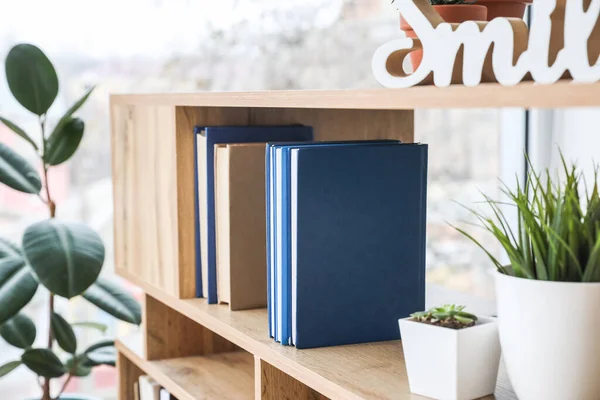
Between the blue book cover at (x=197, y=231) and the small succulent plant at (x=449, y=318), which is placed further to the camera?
the blue book cover at (x=197, y=231)

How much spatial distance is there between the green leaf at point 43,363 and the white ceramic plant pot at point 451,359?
3.90 ft

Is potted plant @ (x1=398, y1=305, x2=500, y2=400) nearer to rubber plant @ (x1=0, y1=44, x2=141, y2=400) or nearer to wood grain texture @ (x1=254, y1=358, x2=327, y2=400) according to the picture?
wood grain texture @ (x1=254, y1=358, x2=327, y2=400)

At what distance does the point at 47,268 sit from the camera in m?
1.52

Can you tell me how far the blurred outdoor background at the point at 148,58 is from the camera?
2254mm

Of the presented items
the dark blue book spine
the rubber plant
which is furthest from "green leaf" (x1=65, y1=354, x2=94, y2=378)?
the dark blue book spine

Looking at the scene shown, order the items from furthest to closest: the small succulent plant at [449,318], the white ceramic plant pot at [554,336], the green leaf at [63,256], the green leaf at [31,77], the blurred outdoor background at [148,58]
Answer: the blurred outdoor background at [148,58], the green leaf at [31,77], the green leaf at [63,256], the small succulent plant at [449,318], the white ceramic plant pot at [554,336]

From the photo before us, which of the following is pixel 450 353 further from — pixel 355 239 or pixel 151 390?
pixel 151 390

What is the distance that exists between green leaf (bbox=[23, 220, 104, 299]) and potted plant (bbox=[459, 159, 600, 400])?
952 millimetres

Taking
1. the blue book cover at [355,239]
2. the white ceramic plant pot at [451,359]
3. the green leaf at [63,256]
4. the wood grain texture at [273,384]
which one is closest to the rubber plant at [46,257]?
the green leaf at [63,256]

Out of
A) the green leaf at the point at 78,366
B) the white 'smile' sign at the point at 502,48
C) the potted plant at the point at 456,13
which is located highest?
the potted plant at the point at 456,13

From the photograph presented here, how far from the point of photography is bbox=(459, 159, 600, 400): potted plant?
78cm

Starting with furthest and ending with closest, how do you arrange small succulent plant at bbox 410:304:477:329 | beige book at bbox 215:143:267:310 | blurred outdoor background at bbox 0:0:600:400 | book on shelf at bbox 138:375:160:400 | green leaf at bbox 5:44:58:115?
1. blurred outdoor background at bbox 0:0:600:400
2. green leaf at bbox 5:44:58:115
3. book on shelf at bbox 138:375:160:400
4. beige book at bbox 215:143:267:310
5. small succulent plant at bbox 410:304:477:329

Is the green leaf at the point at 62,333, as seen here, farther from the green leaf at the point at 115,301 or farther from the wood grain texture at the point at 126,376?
the wood grain texture at the point at 126,376

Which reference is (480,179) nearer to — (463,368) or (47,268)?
(47,268)
